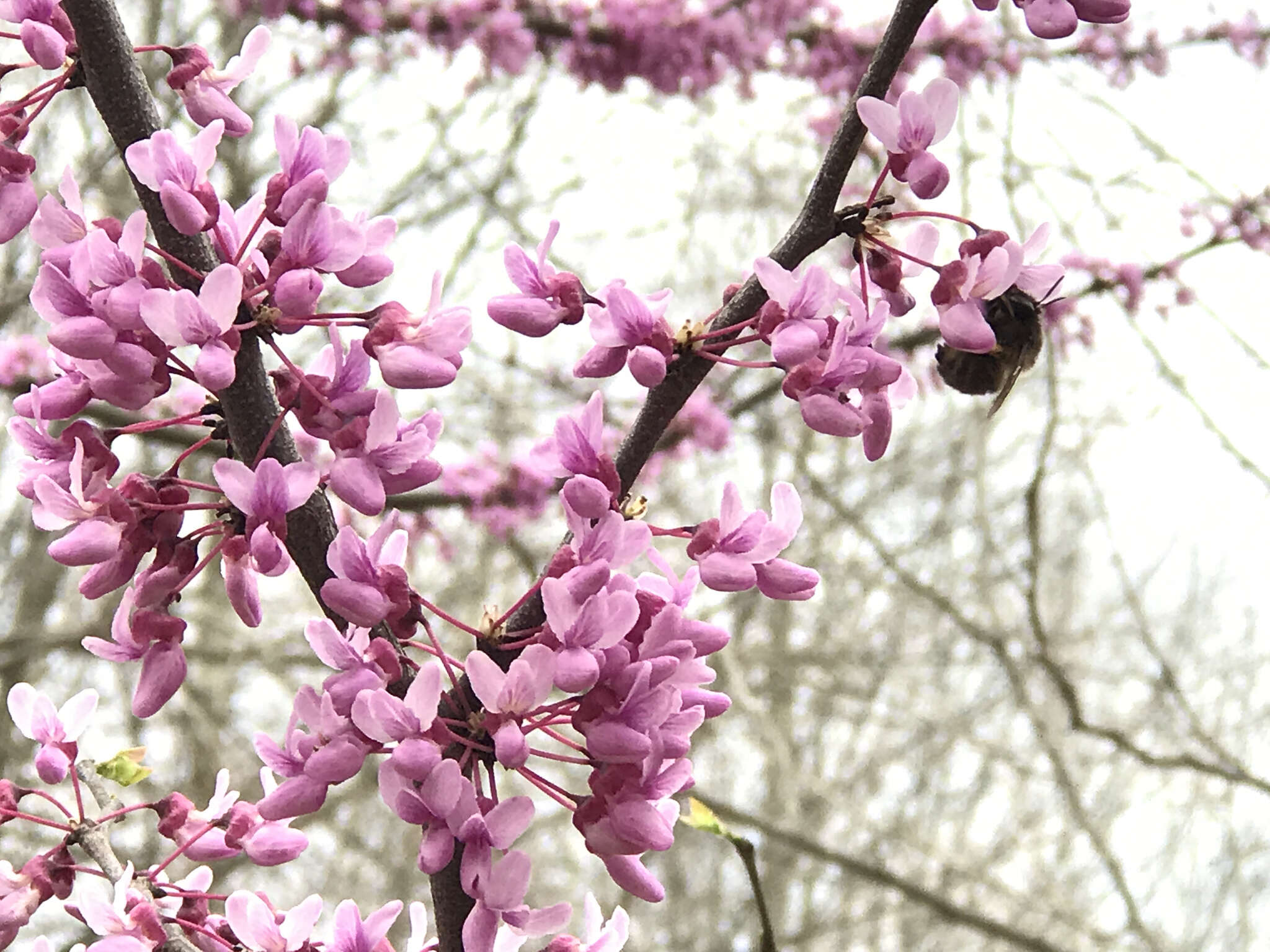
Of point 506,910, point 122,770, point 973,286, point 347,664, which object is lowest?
point 122,770

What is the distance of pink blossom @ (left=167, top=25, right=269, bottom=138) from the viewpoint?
88 centimetres

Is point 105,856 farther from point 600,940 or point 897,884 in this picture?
point 897,884

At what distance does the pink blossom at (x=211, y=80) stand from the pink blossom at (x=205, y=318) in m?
0.24

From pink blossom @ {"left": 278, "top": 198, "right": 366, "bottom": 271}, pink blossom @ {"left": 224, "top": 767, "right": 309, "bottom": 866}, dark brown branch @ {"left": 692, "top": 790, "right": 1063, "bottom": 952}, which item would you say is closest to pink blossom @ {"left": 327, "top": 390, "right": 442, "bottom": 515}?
pink blossom @ {"left": 278, "top": 198, "right": 366, "bottom": 271}

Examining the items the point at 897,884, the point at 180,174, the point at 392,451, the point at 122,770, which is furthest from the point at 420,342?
the point at 897,884

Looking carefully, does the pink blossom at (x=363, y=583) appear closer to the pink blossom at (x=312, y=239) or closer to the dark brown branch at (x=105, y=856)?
the pink blossom at (x=312, y=239)

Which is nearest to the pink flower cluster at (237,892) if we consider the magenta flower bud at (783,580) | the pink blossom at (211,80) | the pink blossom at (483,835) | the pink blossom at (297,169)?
the pink blossom at (483,835)

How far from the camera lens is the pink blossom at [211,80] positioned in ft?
2.89

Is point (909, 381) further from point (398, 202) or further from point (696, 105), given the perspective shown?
point (696, 105)

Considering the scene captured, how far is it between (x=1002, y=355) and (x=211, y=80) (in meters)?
0.72

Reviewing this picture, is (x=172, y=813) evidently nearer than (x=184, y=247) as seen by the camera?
No

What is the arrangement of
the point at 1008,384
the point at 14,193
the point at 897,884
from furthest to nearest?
the point at 897,884 < the point at 1008,384 < the point at 14,193

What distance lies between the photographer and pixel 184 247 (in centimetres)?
78

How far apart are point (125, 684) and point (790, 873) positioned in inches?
169
